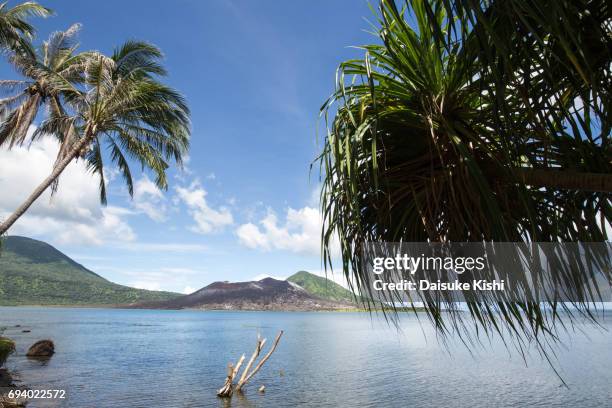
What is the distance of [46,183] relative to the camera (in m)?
16.0

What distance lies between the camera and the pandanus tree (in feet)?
8.00

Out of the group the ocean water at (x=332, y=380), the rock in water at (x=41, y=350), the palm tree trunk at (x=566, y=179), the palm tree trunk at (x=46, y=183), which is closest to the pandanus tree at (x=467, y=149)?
the palm tree trunk at (x=566, y=179)

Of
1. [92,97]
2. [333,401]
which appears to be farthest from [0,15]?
[333,401]

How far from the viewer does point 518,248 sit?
9.20ft

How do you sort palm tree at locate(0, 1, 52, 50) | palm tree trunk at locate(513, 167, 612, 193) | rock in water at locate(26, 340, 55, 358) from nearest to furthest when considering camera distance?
palm tree trunk at locate(513, 167, 612, 193) < palm tree at locate(0, 1, 52, 50) < rock in water at locate(26, 340, 55, 358)

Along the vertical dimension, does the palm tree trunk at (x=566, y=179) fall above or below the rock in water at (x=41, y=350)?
above

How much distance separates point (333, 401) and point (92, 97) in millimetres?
18133

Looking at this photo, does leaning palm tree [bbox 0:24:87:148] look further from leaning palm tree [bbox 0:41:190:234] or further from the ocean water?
the ocean water

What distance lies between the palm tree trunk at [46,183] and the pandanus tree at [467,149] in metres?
15.7

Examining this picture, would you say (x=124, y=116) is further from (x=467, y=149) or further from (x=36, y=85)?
(x=467, y=149)

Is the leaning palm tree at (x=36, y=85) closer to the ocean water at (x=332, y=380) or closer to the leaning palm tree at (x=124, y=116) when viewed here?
the leaning palm tree at (x=124, y=116)

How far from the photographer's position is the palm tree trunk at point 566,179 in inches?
88.9

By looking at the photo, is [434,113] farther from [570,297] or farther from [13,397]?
[13,397]

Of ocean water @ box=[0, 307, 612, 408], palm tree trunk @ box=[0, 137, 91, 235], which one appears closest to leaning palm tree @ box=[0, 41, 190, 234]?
palm tree trunk @ box=[0, 137, 91, 235]
